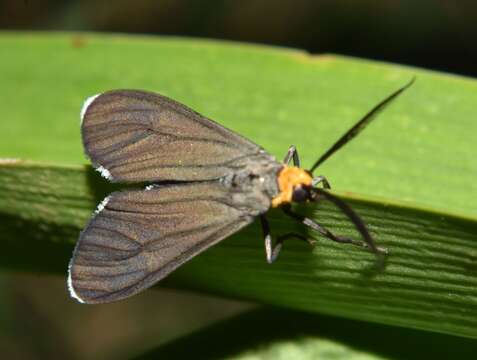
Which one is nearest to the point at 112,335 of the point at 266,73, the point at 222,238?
the point at 266,73

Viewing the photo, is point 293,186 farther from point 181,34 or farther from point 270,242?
point 181,34

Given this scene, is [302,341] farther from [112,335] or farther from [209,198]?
[112,335]

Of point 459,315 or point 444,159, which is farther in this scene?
point 444,159

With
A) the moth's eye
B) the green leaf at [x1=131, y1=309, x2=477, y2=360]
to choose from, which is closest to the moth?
the moth's eye

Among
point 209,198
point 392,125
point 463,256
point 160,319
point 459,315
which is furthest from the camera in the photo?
point 160,319

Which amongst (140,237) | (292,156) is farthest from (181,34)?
(140,237)
